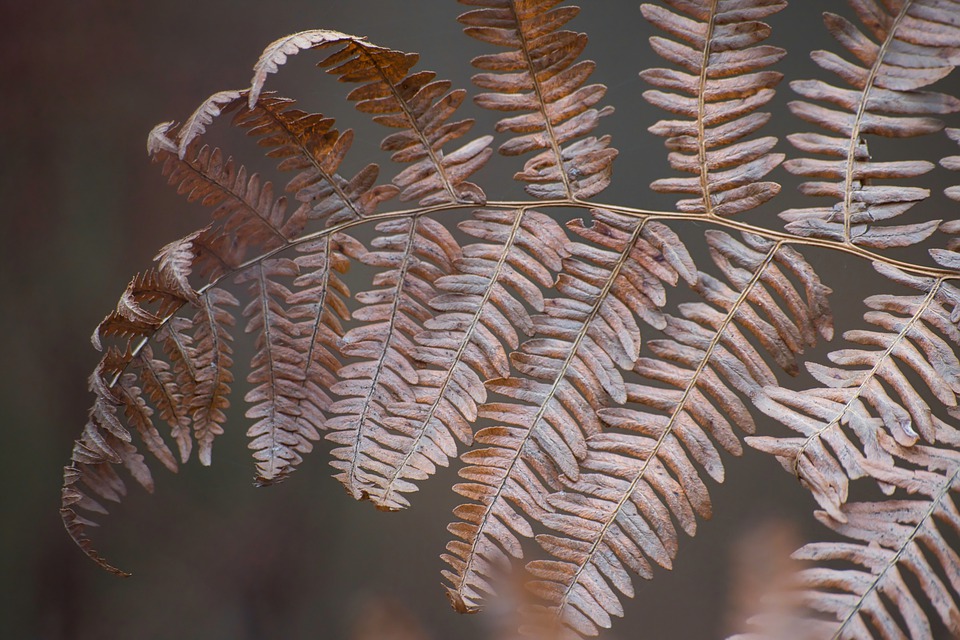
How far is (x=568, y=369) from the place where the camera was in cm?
83

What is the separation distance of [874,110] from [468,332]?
0.56 meters

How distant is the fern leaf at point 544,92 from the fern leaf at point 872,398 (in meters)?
0.38

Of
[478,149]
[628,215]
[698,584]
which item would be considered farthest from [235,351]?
[698,584]

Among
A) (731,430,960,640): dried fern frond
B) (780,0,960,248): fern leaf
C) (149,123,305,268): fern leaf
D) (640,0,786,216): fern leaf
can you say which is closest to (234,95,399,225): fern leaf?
(149,123,305,268): fern leaf

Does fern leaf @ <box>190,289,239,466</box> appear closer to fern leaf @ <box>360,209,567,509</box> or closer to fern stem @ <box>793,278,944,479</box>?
fern leaf @ <box>360,209,567,509</box>

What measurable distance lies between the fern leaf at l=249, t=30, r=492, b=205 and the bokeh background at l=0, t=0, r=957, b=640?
24 cm

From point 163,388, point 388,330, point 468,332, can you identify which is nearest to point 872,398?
point 468,332

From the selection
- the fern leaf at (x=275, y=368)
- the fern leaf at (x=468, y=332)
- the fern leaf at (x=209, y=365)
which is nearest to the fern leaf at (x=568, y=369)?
the fern leaf at (x=468, y=332)

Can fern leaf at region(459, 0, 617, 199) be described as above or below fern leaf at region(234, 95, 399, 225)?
above

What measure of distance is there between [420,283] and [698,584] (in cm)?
87

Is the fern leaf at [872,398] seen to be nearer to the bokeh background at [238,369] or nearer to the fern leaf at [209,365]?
the bokeh background at [238,369]

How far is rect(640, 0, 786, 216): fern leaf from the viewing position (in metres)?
0.75

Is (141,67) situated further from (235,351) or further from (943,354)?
(943,354)

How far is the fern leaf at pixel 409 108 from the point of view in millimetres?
779
